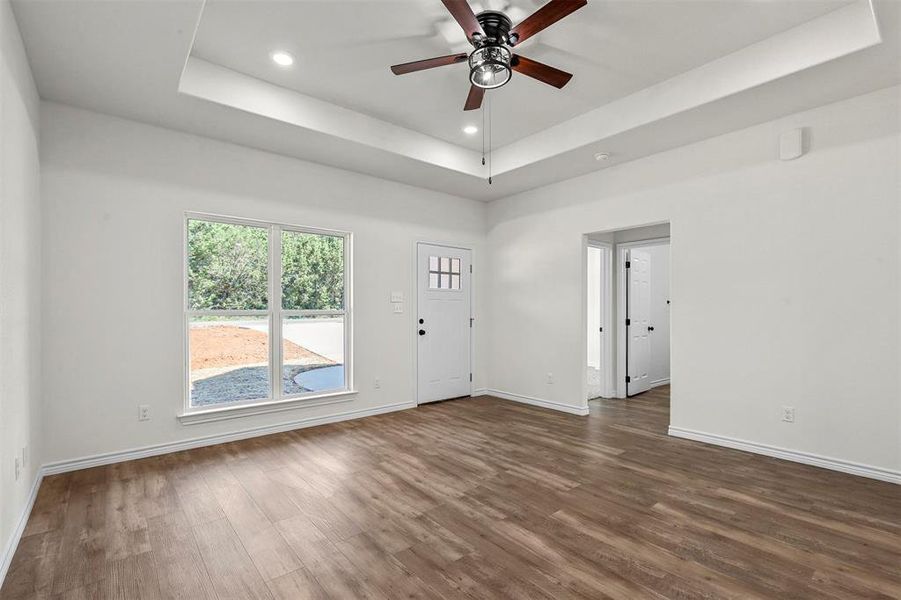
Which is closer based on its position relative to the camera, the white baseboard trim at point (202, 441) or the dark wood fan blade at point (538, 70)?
the dark wood fan blade at point (538, 70)

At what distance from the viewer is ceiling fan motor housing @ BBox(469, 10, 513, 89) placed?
2.69 meters

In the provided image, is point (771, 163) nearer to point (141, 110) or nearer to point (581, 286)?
point (581, 286)

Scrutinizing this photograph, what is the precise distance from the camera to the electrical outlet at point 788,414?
11.6ft

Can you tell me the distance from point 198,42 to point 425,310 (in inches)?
139

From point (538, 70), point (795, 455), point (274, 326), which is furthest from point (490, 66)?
point (795, 455)

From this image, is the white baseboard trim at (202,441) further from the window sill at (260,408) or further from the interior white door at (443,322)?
the interior white door at (443,322)

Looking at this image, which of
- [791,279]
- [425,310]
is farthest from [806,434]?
[425,310]

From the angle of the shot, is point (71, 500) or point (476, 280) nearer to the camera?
point (71, 500)

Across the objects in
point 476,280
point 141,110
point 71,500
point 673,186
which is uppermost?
point 141,110

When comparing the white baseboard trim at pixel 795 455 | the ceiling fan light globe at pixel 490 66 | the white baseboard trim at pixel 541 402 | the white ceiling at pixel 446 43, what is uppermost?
the white ceiling at pixel 446 43

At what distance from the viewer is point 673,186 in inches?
169

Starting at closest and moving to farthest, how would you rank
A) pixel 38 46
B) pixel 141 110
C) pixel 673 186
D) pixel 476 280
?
pixel 38 46 → pixel 141 110 → pixel 673 186 → pixel 476 280

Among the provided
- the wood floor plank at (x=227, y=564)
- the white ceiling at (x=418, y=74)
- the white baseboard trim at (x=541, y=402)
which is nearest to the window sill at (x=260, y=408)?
the wood floor plank at (x=227, y=564)

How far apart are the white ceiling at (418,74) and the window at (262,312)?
91 cm
